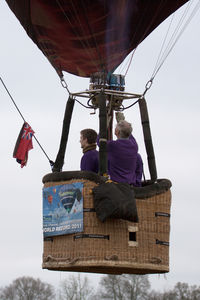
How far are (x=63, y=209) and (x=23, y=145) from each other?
9.25ft

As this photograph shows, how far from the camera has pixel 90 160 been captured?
9.50 m

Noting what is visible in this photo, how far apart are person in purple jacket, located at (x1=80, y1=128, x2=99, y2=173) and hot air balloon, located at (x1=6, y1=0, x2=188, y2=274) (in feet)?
0.79

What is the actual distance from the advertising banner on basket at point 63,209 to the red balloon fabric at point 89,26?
6.36ft

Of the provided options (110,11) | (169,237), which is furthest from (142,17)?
(169,237)

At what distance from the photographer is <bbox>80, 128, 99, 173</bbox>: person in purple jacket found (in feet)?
31.2

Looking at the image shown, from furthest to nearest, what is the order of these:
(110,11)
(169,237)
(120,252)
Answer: (110,11)
(169,237)
(120,252)

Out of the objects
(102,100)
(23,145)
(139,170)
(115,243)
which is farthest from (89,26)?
(115,243)

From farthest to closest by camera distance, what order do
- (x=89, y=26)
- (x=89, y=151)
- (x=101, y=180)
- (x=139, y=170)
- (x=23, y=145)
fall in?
(x=23, y=145)
(x=89, y=26)
(x=139, y=170)
(x=89, y=151)
(x=101, y=180)

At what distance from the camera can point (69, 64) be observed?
11.5m

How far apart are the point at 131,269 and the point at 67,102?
7.22ft

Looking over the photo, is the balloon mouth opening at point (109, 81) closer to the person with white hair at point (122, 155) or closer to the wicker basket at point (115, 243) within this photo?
the person with white hair at point (122, 155)

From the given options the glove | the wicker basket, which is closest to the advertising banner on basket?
the wicker basket

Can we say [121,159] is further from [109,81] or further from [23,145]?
[23,145]

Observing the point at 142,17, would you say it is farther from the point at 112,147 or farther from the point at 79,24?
the point at 112,147
